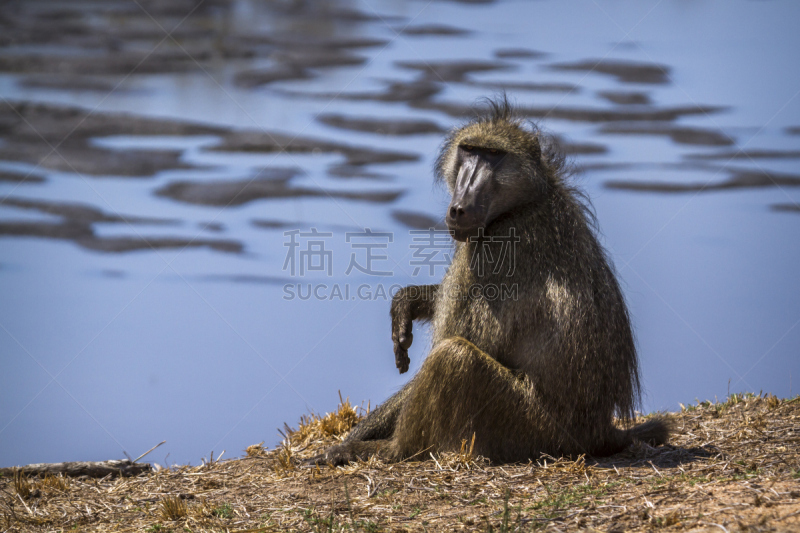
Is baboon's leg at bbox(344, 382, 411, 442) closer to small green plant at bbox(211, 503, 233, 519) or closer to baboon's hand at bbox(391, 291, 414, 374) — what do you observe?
baboon's hand at bbox(391, 291, 414, 374)

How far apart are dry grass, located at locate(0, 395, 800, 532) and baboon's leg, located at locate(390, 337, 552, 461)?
0.34 feet

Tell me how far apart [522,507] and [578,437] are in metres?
1.11

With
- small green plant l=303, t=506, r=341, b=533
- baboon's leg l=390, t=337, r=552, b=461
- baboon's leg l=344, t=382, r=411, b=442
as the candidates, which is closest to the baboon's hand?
baboon's leg l=344, t=382, r=411, b=442

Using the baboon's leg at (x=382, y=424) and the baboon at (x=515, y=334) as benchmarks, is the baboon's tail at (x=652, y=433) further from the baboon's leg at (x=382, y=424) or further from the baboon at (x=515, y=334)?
the baboon's leg at (x=382, y=424)

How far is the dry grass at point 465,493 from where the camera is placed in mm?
2533

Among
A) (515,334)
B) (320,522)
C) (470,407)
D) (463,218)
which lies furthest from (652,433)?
(320,522)

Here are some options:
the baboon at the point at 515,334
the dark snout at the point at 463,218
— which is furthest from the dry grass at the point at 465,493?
the dark snout at the point at 463,218

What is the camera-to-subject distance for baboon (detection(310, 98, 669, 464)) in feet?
11.8

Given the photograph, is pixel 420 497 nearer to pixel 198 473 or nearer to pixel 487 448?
pixel 487 448

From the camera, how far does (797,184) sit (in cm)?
623

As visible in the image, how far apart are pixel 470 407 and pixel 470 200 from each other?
1190 millimetres

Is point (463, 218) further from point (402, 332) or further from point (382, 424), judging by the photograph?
point (382, 424)

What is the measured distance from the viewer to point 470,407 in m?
3.56

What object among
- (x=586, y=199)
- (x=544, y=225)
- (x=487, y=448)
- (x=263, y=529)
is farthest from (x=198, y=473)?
(x=586, y=199)
